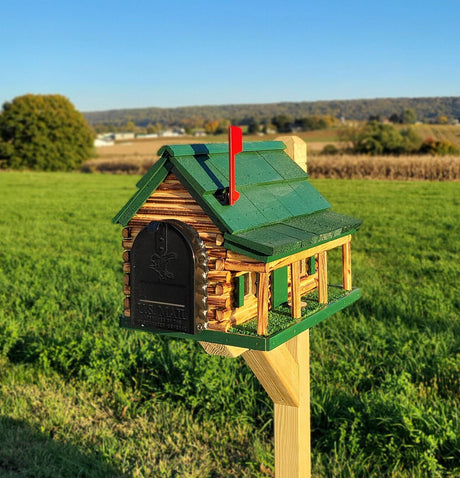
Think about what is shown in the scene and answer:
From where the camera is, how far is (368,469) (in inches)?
156

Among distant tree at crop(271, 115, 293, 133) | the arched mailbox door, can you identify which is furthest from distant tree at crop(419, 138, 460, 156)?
the arched mailbox door

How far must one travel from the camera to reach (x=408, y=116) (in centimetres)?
6194

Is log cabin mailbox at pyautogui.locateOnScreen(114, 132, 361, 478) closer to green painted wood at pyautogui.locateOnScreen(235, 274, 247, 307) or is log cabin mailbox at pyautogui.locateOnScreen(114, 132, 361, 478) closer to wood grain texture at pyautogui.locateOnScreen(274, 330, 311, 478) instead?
green painted wood at pyautogui.locateOnScreen(235, 274, 247, 307)

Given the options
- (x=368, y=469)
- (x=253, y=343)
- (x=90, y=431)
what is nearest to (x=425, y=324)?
(x=368, y=469)

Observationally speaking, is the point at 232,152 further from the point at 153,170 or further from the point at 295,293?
the point at 295,293

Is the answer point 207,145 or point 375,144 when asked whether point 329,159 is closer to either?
point 375,144

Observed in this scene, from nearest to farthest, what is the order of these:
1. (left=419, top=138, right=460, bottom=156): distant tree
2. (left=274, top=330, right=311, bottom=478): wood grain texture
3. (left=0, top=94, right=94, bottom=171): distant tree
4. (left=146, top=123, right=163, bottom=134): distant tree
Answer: (left=274, top=330, right=311, bottom=478): wood grain texture
(left=419, top=138, right=460, bottom=156): distant tree
(left=0, top=94, right=94, bottom=171): distant tree
(left=146, top=123, right=163, bottom=134): distant tree

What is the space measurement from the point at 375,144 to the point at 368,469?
135 feet

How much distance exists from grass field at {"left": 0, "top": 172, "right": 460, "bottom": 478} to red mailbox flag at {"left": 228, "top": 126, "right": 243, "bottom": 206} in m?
2.52

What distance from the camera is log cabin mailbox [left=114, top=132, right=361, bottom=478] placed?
78.9 inches

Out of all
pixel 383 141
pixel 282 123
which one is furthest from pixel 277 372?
pixel 282 123

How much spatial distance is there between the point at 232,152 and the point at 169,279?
1.59 feet

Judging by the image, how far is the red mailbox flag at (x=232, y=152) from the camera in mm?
1998

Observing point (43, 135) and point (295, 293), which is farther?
point (43, 135)
